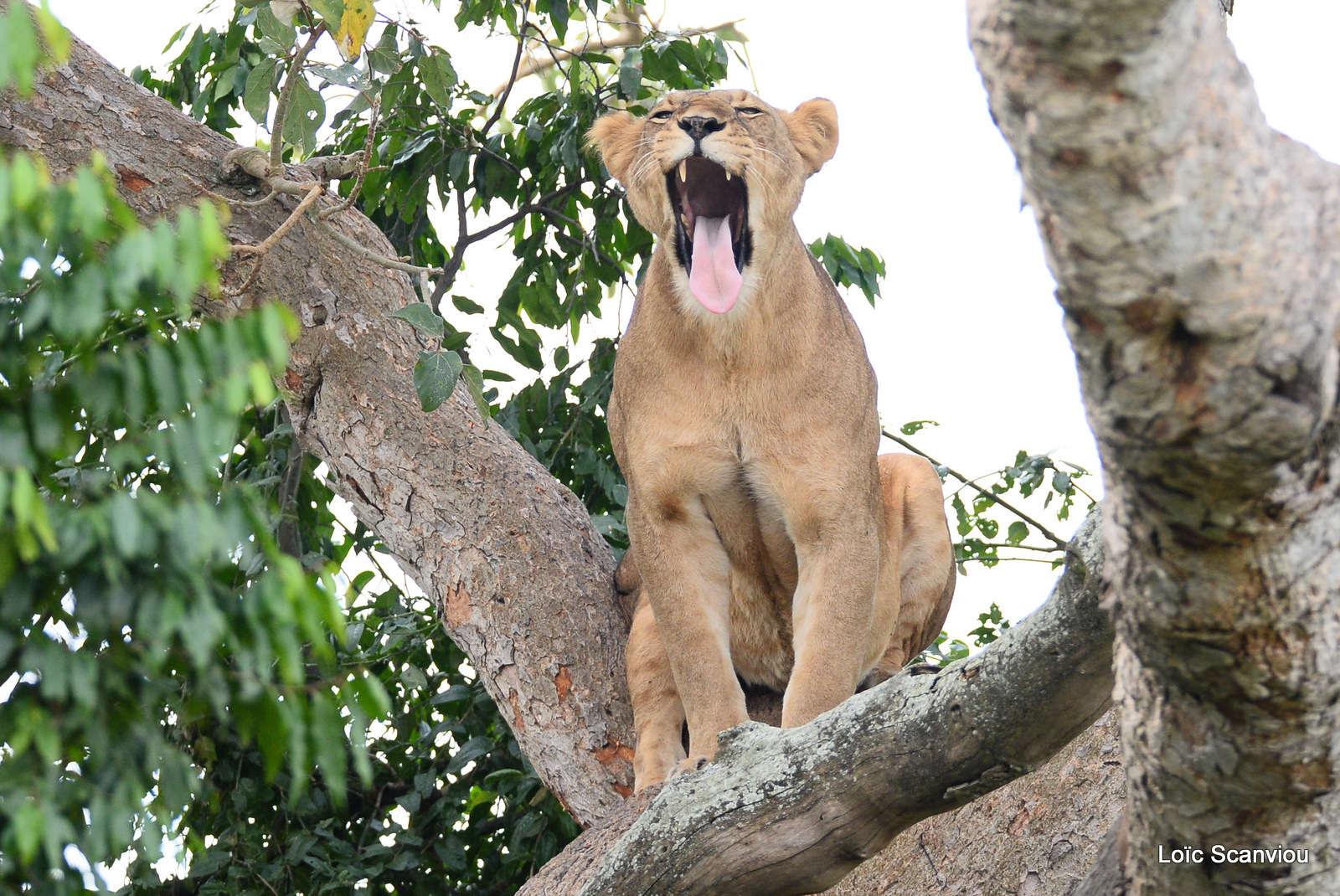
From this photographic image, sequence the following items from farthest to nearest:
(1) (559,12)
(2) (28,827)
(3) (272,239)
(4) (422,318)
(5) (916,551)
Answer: (1) (559,12) → (5) (916,551) → (3) (272,239) → (4) (422,318) → (2) (28,827)

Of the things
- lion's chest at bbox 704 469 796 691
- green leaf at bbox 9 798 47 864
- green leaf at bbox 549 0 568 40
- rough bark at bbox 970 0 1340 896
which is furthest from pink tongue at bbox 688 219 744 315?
green leaf at bbox 9 798 47 864

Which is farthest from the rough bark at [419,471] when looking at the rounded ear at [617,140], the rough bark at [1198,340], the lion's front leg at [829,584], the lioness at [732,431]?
the rough bark at [1198,340]

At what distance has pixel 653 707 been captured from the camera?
155 inches

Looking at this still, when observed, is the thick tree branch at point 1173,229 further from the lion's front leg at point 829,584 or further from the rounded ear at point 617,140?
the rounded ear at point 617,140

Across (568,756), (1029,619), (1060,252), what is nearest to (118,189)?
(568,756)

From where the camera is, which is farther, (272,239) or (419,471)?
(419,471)

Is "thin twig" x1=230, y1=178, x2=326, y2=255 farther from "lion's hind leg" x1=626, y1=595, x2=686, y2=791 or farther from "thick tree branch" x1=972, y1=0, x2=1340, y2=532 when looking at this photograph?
"thick tree branch" x1=972, y1=0, x2=1340, y2=532

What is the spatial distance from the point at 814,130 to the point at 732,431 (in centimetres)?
104

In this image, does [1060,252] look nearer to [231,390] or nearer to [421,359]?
[231,390]

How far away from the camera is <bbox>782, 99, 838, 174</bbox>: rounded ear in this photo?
4.05 meters

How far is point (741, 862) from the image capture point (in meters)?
2.51

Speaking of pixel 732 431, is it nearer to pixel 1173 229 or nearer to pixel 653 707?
pixel 653 707

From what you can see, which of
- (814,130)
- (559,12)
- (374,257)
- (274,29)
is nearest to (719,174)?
(814,130)

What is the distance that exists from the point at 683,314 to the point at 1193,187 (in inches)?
103
